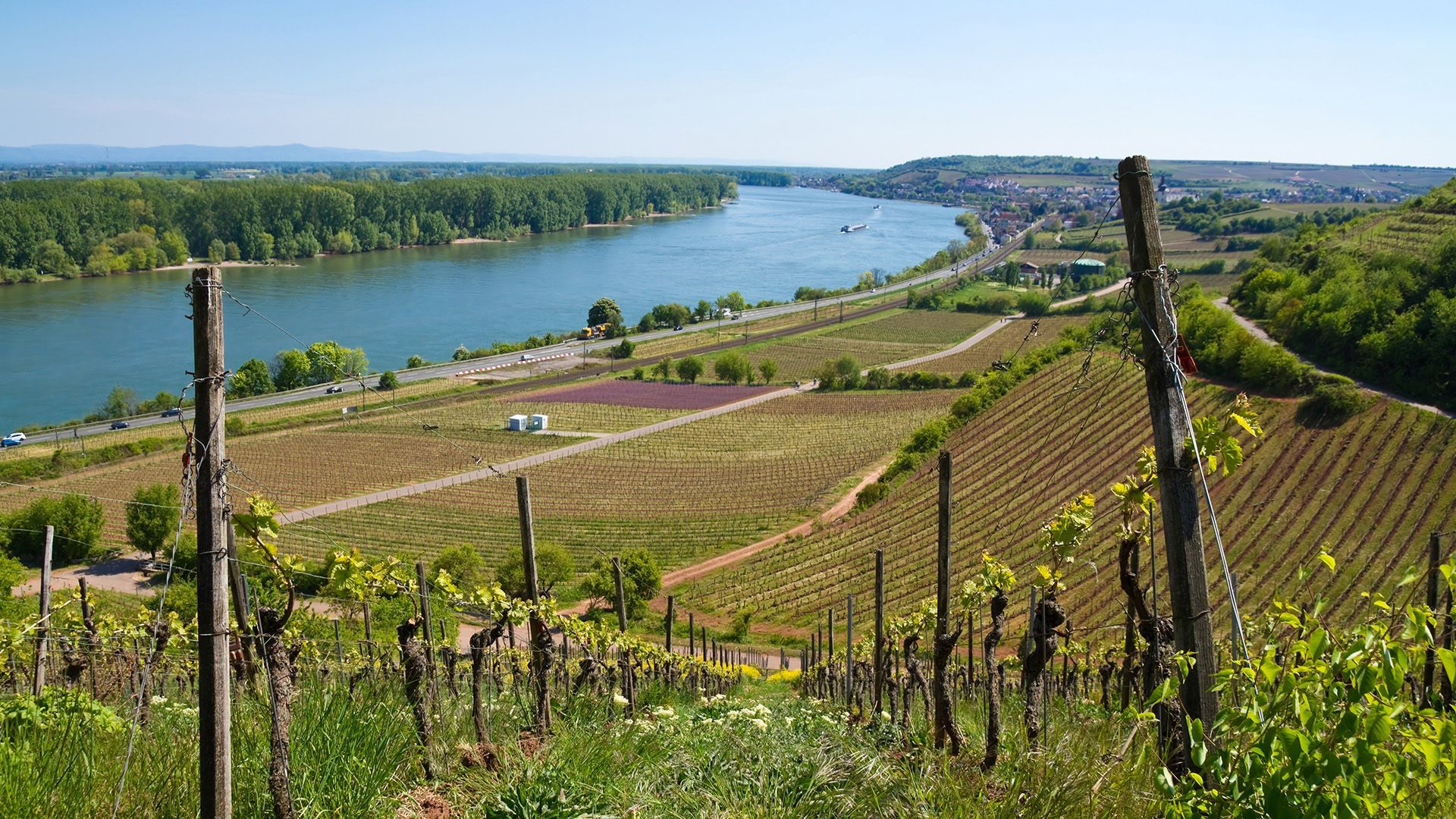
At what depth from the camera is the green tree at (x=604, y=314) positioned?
63.9 m

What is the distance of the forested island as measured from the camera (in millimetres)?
73938

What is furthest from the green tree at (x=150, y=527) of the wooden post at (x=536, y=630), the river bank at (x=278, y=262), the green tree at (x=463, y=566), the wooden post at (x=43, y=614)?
the wooden post at (x=536, y=630)

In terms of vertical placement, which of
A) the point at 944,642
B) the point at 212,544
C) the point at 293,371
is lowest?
the point at 293,371

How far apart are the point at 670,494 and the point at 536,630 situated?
26.9 metres

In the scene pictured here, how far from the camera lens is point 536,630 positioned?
18.5ft

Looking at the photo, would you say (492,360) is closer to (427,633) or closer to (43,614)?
(43,614)

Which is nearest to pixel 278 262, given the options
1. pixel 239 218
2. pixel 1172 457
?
pixel 239 218

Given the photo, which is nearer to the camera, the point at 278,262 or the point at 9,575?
the point at 9,575

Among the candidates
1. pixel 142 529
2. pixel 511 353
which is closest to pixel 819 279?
pixel 511 353

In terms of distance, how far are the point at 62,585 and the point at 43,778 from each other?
2307 cm

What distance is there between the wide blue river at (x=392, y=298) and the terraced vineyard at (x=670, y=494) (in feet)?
67.0

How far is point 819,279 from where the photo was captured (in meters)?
93.4

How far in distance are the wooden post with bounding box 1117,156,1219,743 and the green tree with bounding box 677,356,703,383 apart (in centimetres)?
5007

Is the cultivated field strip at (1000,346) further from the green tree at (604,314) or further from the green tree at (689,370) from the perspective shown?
the green tree at (604,314)
